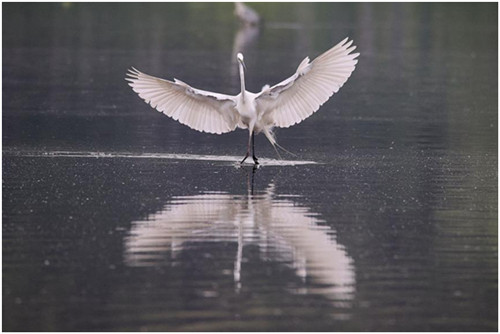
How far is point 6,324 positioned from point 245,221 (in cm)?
390

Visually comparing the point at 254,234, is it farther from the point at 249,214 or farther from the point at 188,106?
the point at 188,106

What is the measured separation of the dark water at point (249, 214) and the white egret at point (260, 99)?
0.53 metres

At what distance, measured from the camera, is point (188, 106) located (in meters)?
17.3

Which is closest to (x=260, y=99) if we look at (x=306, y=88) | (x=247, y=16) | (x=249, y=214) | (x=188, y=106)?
(x=306, y=88)

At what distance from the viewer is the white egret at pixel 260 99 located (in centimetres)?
1659

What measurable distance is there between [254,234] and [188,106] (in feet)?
18.5

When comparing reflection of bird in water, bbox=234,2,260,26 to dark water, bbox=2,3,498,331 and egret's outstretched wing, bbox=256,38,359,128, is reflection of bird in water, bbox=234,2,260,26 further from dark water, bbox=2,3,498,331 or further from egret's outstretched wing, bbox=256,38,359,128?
egret's outstretched wing, bbox=256,38,359,128

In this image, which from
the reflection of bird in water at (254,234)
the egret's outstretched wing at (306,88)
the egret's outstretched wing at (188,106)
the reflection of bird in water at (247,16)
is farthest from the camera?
the reflection of bird in water at (247,16)

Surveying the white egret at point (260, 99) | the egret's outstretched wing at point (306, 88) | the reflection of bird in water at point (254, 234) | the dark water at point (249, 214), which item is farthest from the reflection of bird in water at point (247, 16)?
the reflection of bird in water at point (254, 234)

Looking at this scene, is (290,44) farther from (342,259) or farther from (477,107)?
(342,259)

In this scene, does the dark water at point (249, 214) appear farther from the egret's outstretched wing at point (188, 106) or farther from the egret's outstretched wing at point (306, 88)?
the egret's outstretched wing at point (306, 88)

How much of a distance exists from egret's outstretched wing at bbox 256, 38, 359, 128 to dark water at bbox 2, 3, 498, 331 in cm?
73

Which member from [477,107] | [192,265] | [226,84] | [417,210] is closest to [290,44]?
[226,84]

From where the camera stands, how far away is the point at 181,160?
16750 mm
